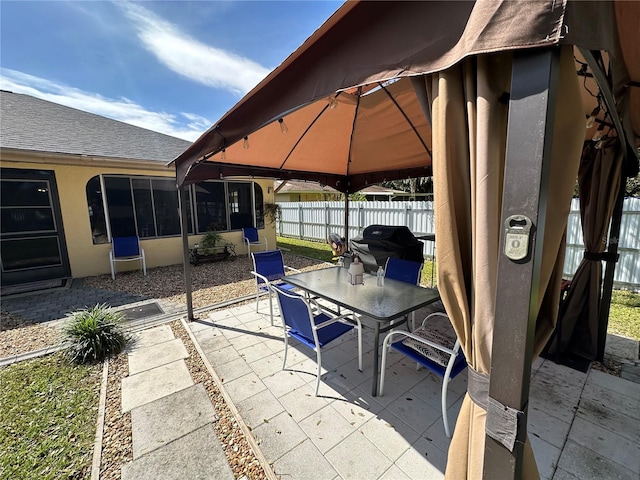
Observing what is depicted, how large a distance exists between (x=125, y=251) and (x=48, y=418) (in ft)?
15.9

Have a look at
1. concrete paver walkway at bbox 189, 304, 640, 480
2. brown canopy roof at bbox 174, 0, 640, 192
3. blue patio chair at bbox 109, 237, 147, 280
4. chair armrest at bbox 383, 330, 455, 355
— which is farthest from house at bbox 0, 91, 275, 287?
chair armrest at bbox 383, 330, 455, 355

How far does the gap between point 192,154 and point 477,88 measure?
9.75ft

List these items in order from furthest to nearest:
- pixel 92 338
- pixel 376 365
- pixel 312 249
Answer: pixel 312 249 < pixel 92 338 < pixel 376 365

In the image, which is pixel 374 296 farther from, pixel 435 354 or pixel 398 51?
pixel 398 51

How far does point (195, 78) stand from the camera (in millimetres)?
6543

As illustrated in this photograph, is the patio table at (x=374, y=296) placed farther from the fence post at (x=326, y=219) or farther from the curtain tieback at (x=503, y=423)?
the fence post at (x=326, y=219)

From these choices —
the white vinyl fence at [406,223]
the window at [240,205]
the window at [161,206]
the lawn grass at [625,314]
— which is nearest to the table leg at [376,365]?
the lawn grass at [625,314]

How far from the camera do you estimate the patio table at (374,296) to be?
2.26 meters

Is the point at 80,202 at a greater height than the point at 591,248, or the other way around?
the point at 80,202

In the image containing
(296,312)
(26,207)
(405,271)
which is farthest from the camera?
(26,207)

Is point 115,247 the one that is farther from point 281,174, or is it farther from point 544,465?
point 544,465

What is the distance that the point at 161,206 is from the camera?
697cm

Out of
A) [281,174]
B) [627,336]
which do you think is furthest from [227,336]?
[627,336]

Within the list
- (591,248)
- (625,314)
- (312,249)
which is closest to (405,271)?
(591,248)
